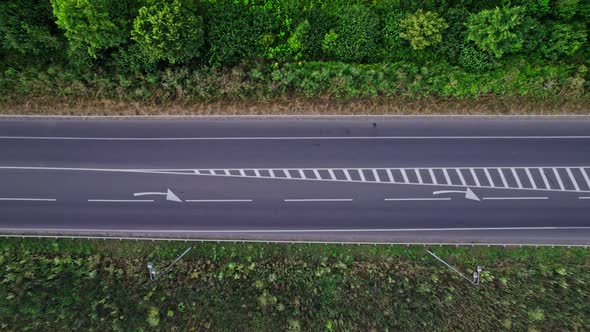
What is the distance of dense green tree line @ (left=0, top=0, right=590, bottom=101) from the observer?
19609mm

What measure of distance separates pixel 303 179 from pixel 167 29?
12.3m

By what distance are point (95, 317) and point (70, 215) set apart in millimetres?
7064

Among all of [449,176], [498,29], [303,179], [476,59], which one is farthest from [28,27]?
[449,176]

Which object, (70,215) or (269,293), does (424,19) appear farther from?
(70,215)

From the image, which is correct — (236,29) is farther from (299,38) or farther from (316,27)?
(316,27)

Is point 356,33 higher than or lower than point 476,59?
higher

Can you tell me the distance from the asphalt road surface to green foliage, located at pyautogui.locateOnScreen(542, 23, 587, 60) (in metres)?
4.80

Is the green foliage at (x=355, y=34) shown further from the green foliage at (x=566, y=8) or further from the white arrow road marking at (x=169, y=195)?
the white arrow road marking at (x=169, y=195)

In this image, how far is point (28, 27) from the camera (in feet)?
63.7

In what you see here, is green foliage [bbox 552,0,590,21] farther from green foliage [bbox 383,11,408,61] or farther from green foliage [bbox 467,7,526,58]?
green foliage [bbox 383,11,408,61]

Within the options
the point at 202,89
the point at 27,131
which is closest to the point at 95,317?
the point at 27,131

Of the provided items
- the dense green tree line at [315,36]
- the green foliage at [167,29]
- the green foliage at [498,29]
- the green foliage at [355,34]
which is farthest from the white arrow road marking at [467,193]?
the green foliage at [167,29]

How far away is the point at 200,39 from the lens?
20.4 meters

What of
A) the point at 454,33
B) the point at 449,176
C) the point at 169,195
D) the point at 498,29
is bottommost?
the point at 449,176
